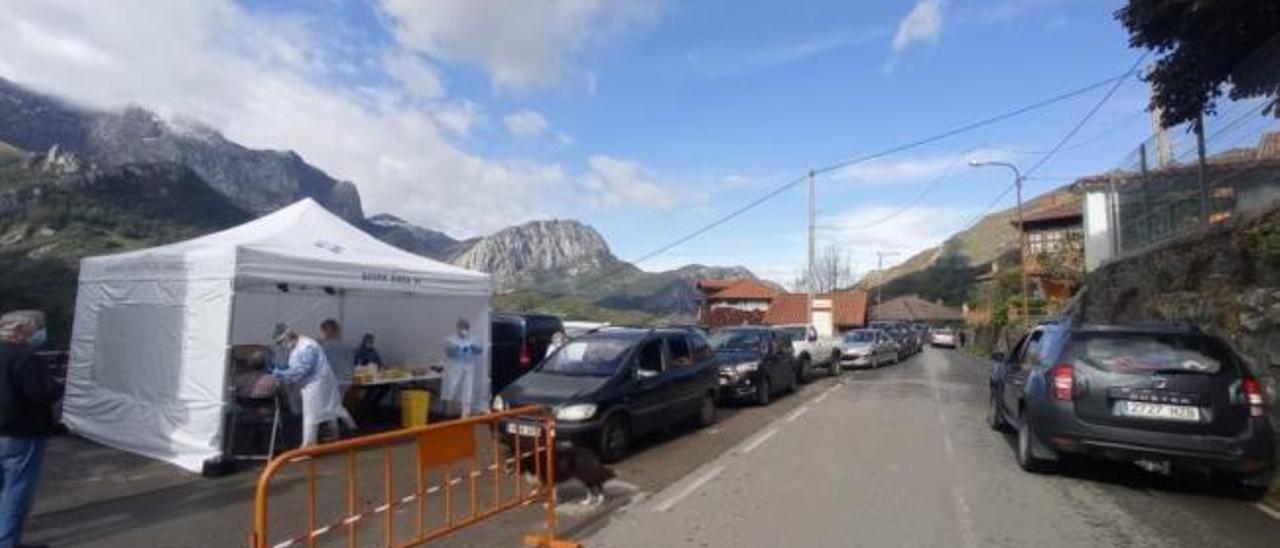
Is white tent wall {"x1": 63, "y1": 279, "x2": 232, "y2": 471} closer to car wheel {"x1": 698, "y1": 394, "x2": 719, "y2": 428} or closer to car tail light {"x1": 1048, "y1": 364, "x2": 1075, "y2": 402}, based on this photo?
car wheel {"x1": 698, "y1": 394, "x2": 719, "y2": 428}

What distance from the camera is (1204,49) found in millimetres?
15438

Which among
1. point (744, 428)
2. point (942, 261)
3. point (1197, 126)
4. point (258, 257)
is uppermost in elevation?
point (942, 261)

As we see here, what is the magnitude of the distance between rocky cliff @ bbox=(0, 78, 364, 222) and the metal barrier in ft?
338

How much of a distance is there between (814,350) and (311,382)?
1773 centimetres

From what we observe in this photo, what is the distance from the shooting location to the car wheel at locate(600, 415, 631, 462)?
408 inches

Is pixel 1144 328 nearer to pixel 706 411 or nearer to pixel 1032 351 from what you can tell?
pixel 1032 351

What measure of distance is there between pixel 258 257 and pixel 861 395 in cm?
1323

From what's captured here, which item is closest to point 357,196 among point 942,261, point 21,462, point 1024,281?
point 942,261

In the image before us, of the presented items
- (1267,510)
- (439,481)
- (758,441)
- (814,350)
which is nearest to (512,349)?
(758,441)

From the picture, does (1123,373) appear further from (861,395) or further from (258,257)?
(861,395)

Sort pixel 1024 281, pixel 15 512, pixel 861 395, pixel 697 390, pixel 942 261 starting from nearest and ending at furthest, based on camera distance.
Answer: pixel 15 512, pixel 697 390, pixel 861 395, pixel 1024 281, pixel 942 261

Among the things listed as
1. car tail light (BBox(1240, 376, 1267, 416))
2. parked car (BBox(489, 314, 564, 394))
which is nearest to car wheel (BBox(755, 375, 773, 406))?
parked car (BBox(489, 314, 564, 394))

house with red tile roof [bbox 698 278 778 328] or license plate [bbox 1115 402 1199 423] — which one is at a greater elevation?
house with red tile roof [bbox 698 278 778 328]

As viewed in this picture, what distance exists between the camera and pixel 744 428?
1355cm
